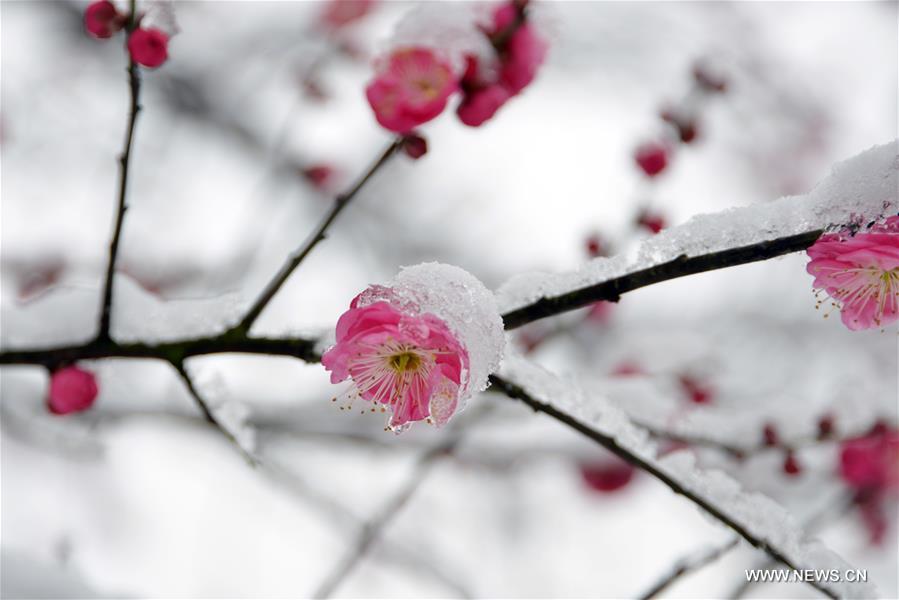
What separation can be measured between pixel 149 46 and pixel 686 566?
4.07 feet

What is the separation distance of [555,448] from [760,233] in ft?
7.87

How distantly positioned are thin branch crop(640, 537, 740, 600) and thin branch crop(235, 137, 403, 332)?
0.80 meters

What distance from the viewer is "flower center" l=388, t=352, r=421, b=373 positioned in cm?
109

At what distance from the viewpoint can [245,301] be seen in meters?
1.30

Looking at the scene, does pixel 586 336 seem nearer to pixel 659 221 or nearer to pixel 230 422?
pixel 659 221

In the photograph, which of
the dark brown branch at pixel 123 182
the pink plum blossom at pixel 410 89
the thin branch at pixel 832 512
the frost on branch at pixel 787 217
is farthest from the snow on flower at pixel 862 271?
the thin branch at pixel 832 512

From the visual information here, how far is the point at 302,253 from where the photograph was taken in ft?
4.08

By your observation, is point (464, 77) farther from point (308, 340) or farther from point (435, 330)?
point (435, 330)

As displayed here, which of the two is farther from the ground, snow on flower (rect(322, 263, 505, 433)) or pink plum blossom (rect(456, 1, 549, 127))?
pink plum blossom (rect(456, 1, 549, 127))

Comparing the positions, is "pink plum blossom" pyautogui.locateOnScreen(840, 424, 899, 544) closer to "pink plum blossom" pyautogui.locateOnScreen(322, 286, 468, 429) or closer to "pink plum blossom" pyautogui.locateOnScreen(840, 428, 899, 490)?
"pink plum blossom" pyautogui.locateOnScreen(840, 428, 899, 490)

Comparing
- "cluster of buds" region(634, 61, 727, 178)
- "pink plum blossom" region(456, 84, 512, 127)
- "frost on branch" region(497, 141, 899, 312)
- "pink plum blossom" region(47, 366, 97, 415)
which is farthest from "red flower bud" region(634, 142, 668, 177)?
"pink plum blossom" region(47, 366, 97, 415)

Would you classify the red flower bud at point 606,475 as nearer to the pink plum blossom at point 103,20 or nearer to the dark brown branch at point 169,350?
the dark brown branch at point 169,350

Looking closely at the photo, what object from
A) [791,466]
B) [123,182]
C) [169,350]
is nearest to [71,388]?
[169,350]

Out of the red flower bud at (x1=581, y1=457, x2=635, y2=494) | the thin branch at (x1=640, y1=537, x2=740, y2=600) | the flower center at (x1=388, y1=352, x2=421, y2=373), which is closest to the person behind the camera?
the flower center at (x1=388, y1=352, x2=421, y2=373)
